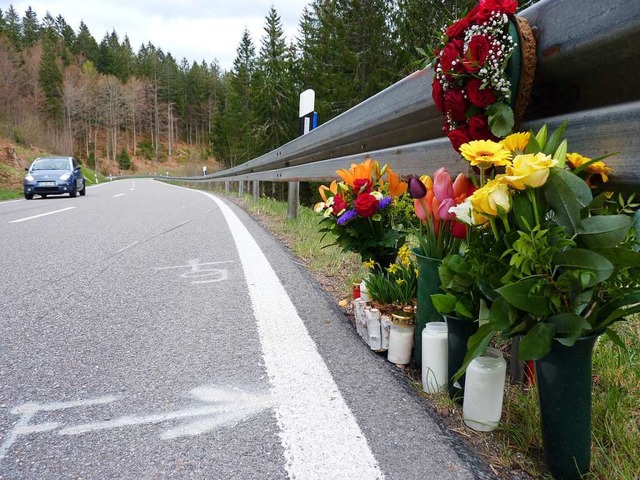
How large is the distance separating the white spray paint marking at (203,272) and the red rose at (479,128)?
80.0 inches

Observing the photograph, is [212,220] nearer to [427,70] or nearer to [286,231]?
[286,231]

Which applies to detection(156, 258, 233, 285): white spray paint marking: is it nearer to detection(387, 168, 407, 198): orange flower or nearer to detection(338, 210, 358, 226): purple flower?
detection(338, 210, 358, 226): purple flower

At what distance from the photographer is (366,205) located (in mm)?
2141

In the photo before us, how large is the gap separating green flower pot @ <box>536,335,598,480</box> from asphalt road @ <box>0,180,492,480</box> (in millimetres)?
185

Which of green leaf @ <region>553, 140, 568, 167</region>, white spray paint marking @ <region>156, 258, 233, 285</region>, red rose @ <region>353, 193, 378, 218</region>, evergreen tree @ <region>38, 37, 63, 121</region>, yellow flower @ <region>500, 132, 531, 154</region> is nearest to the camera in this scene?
green leaf @ <region>553, 140, 568, 167</region>

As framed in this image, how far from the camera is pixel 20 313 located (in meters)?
2.31

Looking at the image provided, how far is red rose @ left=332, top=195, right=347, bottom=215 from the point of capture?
2297 millimetres

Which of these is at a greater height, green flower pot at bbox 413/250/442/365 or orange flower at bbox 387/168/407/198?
orange flower at bbox 387/168/407/198

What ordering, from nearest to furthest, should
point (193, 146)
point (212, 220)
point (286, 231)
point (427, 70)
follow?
point (427, 70) → point (286, 231) → point (212, 220) → point (193, 146)

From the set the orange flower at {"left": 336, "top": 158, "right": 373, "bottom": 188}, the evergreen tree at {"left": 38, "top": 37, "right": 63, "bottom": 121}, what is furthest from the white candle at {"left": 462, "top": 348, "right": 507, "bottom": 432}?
the evergreen tree at {"left": 38, "top": 37, "right": 63, "bottom": 121}

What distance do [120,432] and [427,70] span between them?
1.90m

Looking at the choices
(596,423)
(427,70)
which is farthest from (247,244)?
(596,423)

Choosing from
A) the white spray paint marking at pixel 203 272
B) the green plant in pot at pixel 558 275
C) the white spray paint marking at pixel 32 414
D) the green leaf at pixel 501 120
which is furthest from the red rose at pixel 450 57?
the white spray paint marking at pixel 203 272

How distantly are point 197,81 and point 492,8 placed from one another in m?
101
